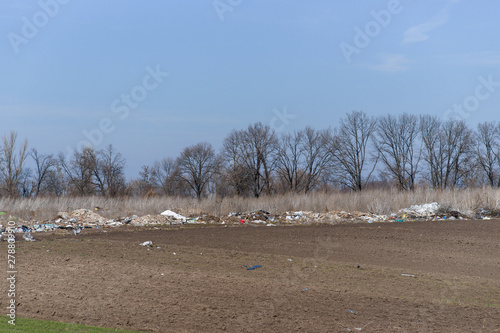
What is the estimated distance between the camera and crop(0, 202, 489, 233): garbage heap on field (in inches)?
956

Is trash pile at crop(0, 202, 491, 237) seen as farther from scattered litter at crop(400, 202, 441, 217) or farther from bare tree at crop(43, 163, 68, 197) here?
bare tree at crop(43, 163, 68, 197)

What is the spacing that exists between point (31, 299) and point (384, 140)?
57366 mm

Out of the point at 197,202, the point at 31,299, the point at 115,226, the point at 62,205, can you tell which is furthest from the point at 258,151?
the point at 31,299

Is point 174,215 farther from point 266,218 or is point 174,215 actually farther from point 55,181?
point 55,181

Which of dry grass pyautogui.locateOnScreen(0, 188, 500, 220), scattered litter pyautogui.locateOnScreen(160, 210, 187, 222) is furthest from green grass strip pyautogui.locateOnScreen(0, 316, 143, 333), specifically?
dry grass pyautogui.locateOnScreen(0, 188, 500, 220)

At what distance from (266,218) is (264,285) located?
54.1 ft

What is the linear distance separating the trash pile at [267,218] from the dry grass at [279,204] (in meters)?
0.76

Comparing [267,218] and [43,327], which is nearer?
[43,327]

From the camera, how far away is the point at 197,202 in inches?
1217

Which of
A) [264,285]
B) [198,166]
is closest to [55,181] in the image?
[198,166]

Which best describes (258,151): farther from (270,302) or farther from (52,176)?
(270,302)

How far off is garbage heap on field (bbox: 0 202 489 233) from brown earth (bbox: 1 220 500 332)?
28.7 feet

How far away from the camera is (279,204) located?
99.1 feet

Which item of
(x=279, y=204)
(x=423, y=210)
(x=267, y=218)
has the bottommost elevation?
(x=267, y=218)
